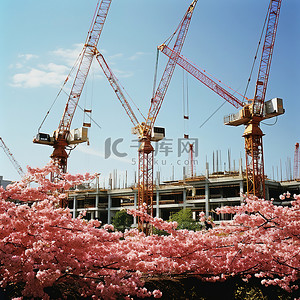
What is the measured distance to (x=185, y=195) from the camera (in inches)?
3457

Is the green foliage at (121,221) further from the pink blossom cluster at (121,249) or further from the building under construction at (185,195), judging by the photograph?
the pink blossom cluster at (121,249)

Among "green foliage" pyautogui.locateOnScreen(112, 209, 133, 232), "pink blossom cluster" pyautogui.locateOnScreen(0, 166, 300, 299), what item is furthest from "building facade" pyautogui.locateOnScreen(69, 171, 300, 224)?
"pink blossom cluster" pyautogui.locateOnScreen(0, 166, 300, 299)

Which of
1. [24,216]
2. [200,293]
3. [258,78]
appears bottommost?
[200,293]

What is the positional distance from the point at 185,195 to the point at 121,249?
2957 inches

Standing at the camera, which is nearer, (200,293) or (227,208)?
(200,293)

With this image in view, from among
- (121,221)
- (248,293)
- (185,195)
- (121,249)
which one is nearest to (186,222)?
(185,195)

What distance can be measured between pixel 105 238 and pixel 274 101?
53.5 m

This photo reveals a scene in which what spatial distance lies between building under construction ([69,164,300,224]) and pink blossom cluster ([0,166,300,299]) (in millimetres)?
60785

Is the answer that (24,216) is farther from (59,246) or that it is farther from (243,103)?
(243,103)

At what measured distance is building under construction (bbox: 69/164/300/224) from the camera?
80.8 meters

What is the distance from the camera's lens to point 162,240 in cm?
1422

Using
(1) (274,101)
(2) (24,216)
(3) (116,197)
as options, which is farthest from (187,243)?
(3) (116,197)

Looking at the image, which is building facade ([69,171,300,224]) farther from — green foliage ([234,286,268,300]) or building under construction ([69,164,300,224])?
green foliage ([234,286,268,300])

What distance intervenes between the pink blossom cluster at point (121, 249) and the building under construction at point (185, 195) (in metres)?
60.8
